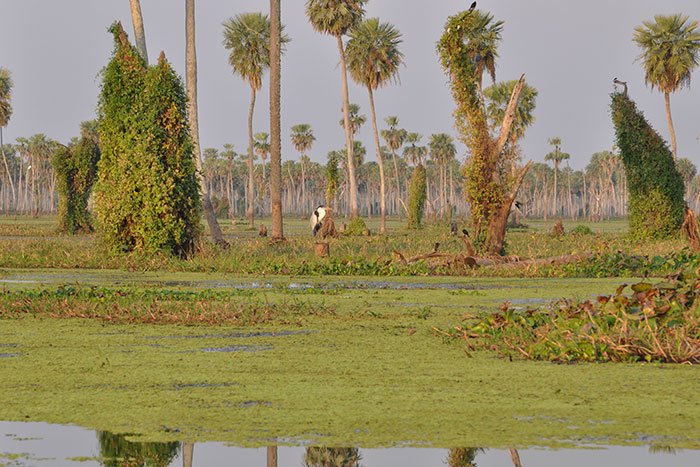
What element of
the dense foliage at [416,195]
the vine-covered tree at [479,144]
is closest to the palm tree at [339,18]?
the dense foliage at [416,195]

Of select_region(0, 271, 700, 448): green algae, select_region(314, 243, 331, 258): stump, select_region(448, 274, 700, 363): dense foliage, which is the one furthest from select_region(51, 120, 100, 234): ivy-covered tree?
select_region(448, 274, 700, 363): dense foliage

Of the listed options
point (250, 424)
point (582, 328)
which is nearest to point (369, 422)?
point (250, 424)

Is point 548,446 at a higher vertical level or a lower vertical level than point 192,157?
lower

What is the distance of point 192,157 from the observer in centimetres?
3017

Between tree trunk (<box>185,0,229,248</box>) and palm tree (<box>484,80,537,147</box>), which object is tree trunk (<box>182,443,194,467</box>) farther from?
palm tree (<box>484,80,537,147</box>)

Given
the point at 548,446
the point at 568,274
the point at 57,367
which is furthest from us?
the point at 568,274

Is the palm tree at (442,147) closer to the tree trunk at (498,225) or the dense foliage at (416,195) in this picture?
the dense foliage at (416,195)

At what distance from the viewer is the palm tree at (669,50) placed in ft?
212

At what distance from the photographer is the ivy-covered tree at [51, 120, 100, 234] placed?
5434 centimetres

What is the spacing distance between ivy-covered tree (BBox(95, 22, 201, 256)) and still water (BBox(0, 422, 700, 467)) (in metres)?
21.6

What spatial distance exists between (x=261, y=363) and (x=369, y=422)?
3.25 metres

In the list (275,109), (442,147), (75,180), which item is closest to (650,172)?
(275,109)

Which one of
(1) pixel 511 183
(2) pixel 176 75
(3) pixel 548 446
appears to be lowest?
(3) pixel 548 446

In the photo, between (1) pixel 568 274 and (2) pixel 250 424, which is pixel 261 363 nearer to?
(2) pixel 250 424
